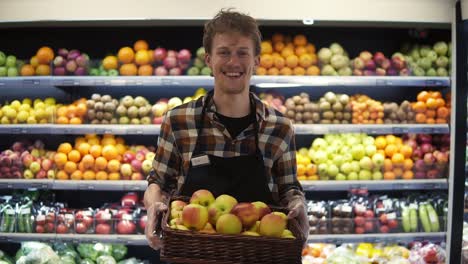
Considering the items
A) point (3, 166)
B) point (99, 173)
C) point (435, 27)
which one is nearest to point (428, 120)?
point (435, 27)

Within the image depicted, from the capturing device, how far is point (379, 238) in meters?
4.53

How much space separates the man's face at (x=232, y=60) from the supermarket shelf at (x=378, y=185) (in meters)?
2.68

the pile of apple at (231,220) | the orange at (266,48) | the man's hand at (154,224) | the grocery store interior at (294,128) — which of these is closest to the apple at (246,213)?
the pile of apple at (231,220)

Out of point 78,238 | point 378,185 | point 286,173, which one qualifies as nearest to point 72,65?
point 78,238

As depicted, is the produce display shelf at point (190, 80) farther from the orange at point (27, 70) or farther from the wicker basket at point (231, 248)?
the wicker basket at point (231, 248)

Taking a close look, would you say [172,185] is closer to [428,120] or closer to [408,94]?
[428,120]

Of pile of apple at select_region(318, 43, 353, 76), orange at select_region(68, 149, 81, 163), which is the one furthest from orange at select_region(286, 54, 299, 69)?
orange at select_region(68, 149, 81, 163)

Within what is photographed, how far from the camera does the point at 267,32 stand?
16.2 ft

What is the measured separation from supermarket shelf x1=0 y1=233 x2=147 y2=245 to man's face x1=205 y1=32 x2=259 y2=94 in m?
2.83

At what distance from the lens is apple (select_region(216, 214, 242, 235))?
1551 mm

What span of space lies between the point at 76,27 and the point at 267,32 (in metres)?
1.64

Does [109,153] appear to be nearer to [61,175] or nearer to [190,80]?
[61,175]

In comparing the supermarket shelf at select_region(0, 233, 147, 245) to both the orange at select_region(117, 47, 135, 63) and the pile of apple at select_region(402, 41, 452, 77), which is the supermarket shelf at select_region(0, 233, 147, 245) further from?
the pile of apple at select_region(402, 41, 452, 77)

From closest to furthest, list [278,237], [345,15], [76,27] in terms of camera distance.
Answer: [278,237], [345,15], [76,27]
